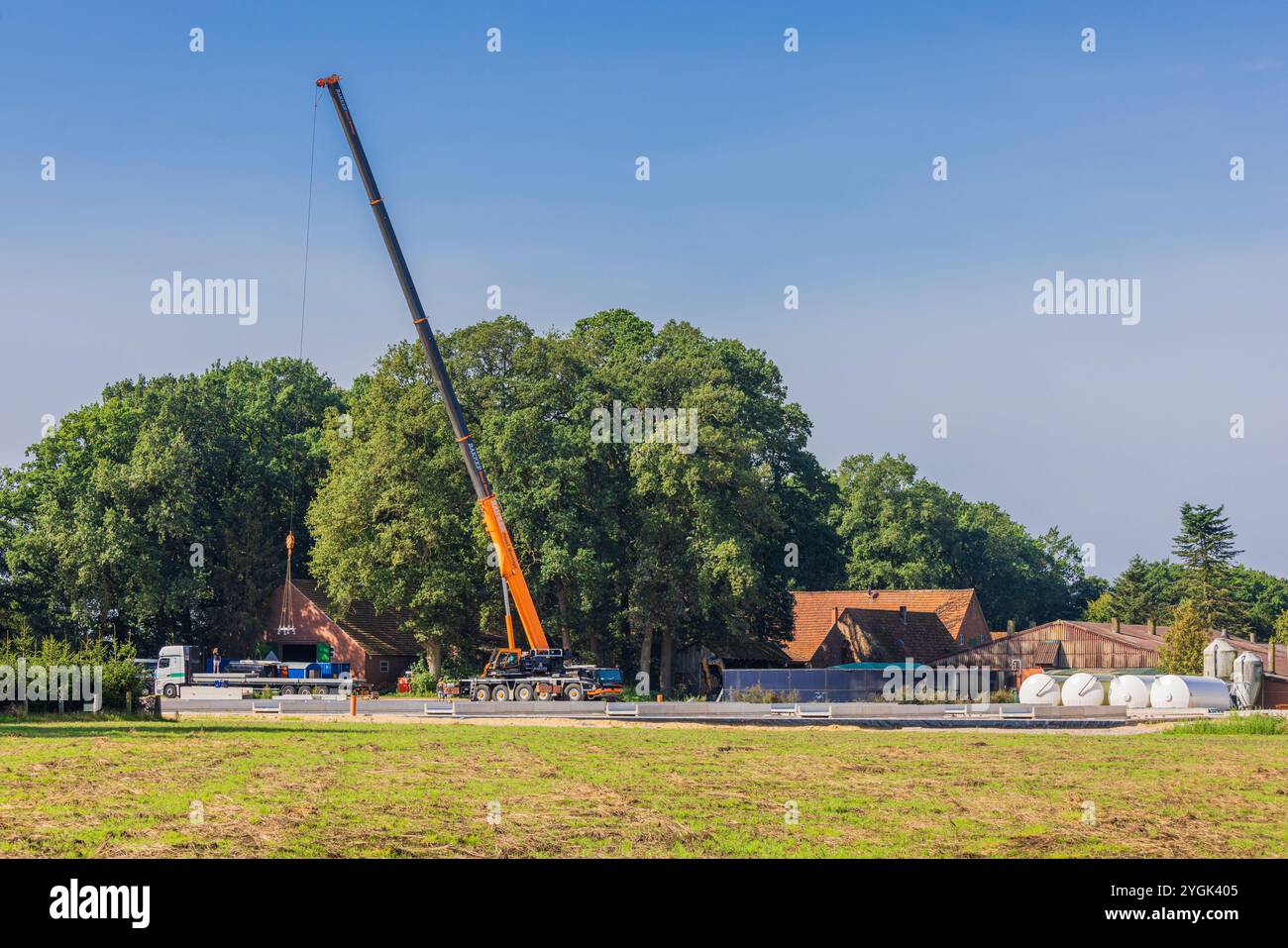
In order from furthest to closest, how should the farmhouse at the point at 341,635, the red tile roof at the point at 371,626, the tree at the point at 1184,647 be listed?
1. the tree at the point at 1184,647
2. the red tile roof at the point at 371,626
3. the farmhouse at the point at 341,635

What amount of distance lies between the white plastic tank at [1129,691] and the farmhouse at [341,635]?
3763 centimetres

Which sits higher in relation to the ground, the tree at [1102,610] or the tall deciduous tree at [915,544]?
the tall deciduous tree at [915,544]

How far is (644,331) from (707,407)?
17.8 meters

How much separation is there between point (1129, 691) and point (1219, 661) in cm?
1185

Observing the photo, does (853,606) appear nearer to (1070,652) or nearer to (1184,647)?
(1070,652)

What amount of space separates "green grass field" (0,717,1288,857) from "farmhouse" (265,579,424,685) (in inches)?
1545

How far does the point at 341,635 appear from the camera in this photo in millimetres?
80875

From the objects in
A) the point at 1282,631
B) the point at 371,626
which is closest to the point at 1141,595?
the point at 1282,631

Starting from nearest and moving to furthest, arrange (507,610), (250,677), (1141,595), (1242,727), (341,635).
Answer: (1242,727) < (507,610) < (250,677) < (341,635) < (1141,595)

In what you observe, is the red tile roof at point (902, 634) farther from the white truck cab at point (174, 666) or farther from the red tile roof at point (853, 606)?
the white truck cab at point (174, 666)

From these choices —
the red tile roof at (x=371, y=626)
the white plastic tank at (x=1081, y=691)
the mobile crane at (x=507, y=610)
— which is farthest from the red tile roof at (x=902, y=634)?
the mobile crane at (x=507, y=610)

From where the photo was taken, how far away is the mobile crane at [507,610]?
59.6 m

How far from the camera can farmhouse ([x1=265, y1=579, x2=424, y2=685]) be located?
80.5 meters
